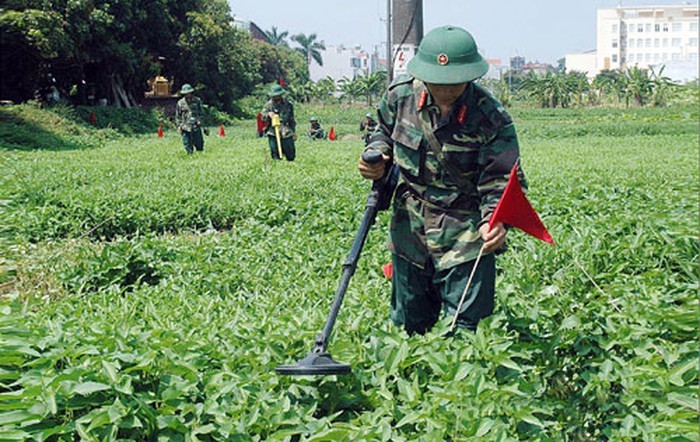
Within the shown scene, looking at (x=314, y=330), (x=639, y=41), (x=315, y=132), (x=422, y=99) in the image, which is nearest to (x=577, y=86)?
(x=639, y=41)

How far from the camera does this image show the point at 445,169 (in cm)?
362

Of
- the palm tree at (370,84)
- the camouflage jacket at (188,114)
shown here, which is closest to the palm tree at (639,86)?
the palm tree at (370,84)

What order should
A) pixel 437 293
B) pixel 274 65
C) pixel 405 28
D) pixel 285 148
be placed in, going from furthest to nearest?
1. pixel 274 65
2. pixel 285 148
3. pixel 405 28
4. pixel 437 293

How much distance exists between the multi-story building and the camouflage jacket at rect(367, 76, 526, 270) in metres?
48.1

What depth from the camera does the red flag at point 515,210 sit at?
Answer: 3.26 metres

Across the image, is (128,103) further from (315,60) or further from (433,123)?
(315,60)

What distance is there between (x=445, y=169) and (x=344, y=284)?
0.83m

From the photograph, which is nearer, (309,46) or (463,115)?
(463,115)

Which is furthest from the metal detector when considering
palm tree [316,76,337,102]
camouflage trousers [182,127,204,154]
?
palm tree [316,76,337,102]

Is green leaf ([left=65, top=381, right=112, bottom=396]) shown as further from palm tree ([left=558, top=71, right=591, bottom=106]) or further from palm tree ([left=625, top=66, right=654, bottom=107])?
palm tree ([left=558, top=71, right=591, bottom=106])

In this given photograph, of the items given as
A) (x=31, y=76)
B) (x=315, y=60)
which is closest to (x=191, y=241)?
(x=31, y=76)

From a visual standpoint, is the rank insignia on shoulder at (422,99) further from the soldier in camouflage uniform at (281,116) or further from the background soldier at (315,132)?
the background soldier at (315,132)

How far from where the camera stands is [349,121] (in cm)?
4584

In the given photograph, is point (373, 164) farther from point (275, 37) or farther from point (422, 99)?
point (275, 37)
